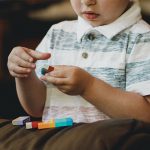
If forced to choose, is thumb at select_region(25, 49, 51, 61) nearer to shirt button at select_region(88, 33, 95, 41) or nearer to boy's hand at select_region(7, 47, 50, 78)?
boy's hand at select_region(7, 47, 50, 78)

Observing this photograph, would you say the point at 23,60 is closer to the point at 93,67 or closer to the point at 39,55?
the point at 39,55

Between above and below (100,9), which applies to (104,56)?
below

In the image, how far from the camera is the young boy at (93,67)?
2.87 feet

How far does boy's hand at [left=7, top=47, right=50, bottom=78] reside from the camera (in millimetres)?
903

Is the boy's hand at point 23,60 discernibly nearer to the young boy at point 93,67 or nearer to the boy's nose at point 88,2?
the young boy at point 93,67

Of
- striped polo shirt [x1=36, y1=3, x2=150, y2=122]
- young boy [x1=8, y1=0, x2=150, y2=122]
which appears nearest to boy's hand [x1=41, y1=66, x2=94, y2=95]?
young boy [x1=8, y1=0, x2=150, y2=122]

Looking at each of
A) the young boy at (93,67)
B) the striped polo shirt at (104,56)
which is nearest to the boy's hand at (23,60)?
the young boy at (93,67)

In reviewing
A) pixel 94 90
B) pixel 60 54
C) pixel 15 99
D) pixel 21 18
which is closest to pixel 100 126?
pixel 94 90

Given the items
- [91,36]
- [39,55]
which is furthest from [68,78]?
[91,36]

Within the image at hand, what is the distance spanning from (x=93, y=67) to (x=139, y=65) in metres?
0.12

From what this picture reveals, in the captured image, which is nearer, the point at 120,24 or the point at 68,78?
the point at 68,78

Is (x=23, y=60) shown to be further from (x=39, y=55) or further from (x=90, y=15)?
(x=90, y=15)

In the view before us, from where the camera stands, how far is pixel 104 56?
0.98 m

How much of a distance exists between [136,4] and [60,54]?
22 centimetres
